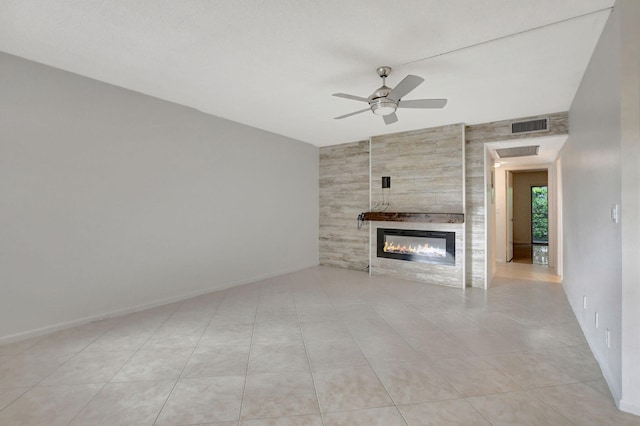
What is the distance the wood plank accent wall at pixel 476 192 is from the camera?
4473 mm

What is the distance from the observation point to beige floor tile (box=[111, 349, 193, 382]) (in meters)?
2.14

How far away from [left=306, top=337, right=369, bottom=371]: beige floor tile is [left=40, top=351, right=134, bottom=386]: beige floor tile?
58.5 inches

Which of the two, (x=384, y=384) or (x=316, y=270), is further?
(x=316, y=270)

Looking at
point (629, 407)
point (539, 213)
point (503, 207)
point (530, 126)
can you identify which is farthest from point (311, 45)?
point (539, 213)

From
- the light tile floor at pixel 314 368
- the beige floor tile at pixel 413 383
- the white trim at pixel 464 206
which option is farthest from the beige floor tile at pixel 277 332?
the white trim at pixel 464 206

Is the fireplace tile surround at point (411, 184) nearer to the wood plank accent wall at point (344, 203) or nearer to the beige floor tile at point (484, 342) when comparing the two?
the wood plank accent wall at point (344, 203)

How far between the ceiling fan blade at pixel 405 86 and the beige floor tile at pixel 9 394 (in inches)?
138

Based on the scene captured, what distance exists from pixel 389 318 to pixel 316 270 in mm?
2675

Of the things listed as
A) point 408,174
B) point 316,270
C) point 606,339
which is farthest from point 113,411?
point 408,174

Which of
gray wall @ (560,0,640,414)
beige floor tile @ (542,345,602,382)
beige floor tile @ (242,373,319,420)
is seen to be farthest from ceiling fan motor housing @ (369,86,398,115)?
beige floor tile @ (542,345,602,382)

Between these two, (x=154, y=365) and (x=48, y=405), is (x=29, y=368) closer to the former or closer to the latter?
(x=48, y=405)

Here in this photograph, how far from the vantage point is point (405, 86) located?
2.57 m

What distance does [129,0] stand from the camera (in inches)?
76.4

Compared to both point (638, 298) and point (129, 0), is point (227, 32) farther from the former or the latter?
point (638, 298)
